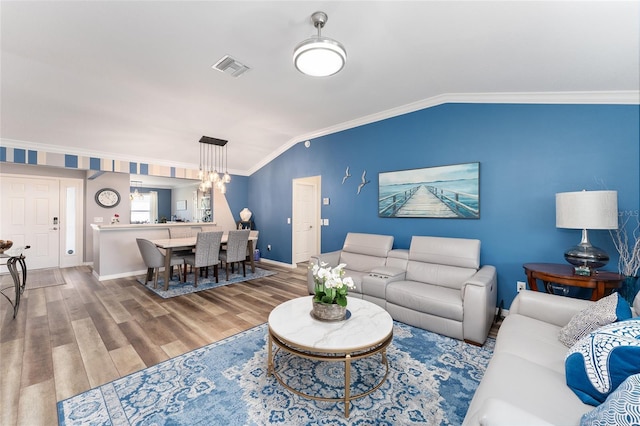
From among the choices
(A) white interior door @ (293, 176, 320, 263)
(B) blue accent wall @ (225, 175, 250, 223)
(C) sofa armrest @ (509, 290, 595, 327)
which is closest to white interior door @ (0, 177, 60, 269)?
(B) blue accent wall @ (225, 175, 250, 223)

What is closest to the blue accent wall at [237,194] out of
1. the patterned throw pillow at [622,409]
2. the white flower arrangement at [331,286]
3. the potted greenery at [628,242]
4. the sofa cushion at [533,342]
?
the white flower arrangement at [331,286]

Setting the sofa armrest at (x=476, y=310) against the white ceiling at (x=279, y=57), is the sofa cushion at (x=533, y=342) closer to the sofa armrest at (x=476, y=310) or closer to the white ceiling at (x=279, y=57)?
the sofa armrest at (x=476, y=310)

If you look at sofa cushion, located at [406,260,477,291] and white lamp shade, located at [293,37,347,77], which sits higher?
white lamp shade, located at [293,37,347,77]

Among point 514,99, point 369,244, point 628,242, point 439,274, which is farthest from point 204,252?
point 628,242

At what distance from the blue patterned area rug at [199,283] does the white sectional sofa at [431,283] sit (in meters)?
1.70

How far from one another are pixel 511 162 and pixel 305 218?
4.19 meters

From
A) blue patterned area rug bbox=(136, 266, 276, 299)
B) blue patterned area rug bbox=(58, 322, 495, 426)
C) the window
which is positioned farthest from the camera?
the window

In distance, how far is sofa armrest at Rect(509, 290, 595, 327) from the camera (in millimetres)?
1915

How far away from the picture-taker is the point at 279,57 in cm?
272

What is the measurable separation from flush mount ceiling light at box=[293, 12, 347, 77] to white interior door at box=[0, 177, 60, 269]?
6.78 metres

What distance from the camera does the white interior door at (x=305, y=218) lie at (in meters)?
5.88

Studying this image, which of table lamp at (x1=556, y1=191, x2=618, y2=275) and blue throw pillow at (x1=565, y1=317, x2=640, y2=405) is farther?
table lamp at (x1=556, y1=191, x2=618, y2=275)

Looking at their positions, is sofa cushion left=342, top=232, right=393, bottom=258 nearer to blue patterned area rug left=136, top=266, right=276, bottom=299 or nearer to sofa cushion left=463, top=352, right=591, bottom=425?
blue patterned area rug left=136, top=266, right=276, bottom=299

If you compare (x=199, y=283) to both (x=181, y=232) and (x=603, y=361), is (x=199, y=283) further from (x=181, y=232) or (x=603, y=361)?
(x=603, y=361)
